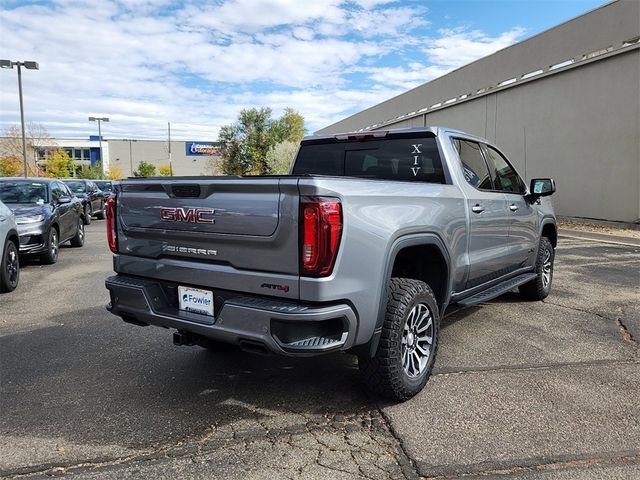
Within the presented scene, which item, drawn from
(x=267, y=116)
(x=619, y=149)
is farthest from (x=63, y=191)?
(x=267, y=116)

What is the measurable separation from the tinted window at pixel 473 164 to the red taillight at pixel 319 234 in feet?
6.85

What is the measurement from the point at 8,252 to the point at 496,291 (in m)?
6.30

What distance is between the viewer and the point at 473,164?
4.92 m

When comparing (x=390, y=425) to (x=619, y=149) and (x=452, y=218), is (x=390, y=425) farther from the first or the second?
(x=619, y=149)

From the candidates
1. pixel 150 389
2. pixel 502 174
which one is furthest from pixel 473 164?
pixel 150 389

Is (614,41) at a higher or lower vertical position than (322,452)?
higher

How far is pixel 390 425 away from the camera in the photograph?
331 centimetres

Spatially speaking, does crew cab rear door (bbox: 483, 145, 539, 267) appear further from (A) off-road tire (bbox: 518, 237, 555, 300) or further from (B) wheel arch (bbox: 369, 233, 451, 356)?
(B) wheel arch (bbox: 369, 233, 451, 356)

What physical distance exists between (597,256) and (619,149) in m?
6.74

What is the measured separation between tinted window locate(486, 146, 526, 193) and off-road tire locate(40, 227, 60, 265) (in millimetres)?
7750

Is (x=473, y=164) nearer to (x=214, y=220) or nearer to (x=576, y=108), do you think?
(x=214, y=220)

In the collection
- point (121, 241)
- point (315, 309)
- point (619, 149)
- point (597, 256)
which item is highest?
point (619, 149)

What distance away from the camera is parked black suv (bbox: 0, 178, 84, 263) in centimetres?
912

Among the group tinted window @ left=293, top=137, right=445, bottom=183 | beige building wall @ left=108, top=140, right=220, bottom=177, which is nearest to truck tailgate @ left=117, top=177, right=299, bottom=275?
tinted window @ left=293, top=137, right=445, bottom=183
